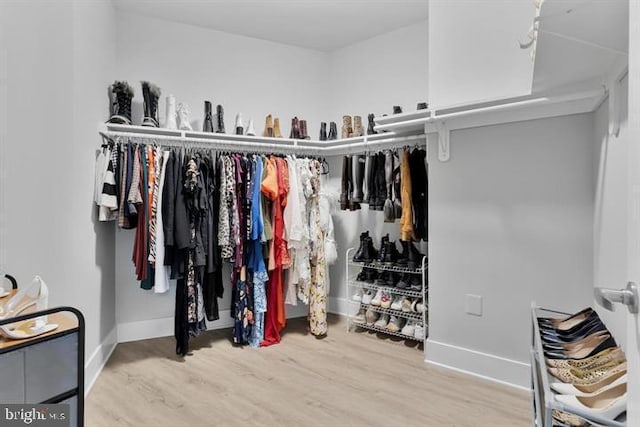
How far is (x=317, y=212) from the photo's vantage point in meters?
3.44

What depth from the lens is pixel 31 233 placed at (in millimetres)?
1881

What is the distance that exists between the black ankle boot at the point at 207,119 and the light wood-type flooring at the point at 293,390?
1752mm

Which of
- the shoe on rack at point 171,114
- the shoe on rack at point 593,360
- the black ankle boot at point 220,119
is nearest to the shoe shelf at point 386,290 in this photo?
the black ankle boot at point 220,119

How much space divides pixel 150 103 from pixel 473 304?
9.01 ft

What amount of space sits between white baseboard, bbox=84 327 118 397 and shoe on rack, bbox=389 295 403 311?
2089 mm

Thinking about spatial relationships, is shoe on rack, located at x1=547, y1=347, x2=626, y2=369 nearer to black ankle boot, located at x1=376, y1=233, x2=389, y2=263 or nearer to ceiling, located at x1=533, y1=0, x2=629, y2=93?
ceiling, located at x1=533, y1=0, x2=629, y2=93

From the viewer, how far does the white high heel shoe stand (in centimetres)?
113

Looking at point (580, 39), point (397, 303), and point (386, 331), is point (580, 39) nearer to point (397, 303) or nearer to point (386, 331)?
point (397, 303)

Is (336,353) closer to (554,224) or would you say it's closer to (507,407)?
(507,407)

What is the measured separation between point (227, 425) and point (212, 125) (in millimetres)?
2339

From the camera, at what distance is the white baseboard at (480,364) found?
7.98ft

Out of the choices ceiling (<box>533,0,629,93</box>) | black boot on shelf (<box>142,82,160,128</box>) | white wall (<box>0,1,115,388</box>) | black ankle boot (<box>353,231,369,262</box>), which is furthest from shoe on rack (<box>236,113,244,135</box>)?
ceiling (<box>533,0,629,93</box>)

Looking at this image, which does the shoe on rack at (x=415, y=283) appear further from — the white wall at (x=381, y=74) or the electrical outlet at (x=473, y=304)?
the white wall at (x=381, y=74)

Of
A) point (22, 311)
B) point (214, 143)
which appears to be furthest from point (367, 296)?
point (22, 311)
